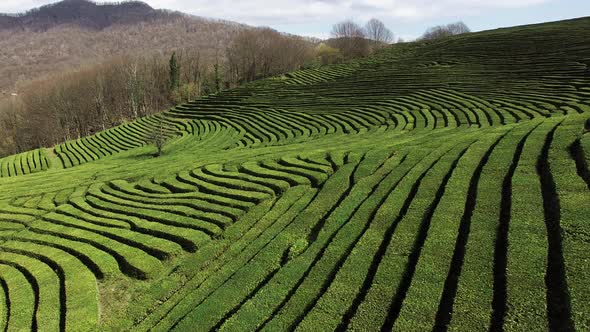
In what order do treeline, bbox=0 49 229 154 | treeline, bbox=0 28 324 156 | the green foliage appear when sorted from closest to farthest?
1. the green foliage
2. treeline, bbox=0 49 229 154
3. treeline, bbox=0 28 324 156

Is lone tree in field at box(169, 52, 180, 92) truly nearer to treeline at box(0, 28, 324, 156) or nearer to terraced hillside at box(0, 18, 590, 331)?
treeline at box(0, 28, 324, 156)

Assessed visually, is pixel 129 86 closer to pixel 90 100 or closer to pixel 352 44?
pixel 90 100

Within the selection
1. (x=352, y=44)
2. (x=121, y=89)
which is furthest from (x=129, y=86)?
(x=352, y=44)

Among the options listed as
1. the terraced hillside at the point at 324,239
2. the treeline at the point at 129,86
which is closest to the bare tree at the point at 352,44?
the treeline at the point at 129,86

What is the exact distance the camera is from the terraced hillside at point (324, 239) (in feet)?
41.9

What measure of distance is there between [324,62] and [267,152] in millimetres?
95377

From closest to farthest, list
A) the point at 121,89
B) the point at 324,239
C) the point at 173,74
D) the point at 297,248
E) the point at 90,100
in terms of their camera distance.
→ the point at 297,248
the point at 324,239
the point at 90,100
the point at 121,89
the point at 173,74

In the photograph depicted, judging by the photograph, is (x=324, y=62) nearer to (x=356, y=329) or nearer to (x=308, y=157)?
(x=308, y=157)

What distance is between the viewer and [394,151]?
2833 cm

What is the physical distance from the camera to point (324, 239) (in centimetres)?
1822

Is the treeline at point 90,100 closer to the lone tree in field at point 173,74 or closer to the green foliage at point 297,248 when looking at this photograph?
the lone tree in field at point 173,74

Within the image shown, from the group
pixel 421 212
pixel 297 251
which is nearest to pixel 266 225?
pixel 297 251

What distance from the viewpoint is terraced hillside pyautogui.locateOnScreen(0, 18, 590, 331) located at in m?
12.8

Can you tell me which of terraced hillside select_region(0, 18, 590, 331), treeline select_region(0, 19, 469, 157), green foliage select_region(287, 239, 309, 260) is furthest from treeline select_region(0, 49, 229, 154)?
green foliage select_region(287, 239, 309, 260)
